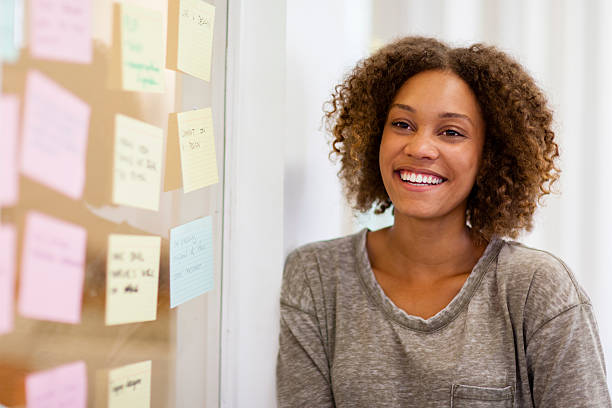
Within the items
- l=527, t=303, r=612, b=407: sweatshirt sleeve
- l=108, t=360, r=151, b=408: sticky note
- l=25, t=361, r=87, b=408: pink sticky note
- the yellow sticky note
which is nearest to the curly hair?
l=527, t=303, r=612, b=407: sweatshirt sleeve

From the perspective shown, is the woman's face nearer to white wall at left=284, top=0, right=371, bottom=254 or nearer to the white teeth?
the white teeth

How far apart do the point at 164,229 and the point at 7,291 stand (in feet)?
0.99

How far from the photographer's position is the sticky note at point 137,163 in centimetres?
80

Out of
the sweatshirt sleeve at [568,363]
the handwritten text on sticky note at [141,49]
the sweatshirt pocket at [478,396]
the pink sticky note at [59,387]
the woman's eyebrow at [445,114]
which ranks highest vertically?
the handwritten text on sticky note at [141,49]

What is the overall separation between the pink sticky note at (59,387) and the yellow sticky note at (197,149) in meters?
0.34

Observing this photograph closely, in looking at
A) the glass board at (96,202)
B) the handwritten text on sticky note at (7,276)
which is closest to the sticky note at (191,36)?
the glass board at (96,202)

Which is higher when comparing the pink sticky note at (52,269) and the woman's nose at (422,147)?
the woman's nose at (422,147)

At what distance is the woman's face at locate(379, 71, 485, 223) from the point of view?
124 centimetres

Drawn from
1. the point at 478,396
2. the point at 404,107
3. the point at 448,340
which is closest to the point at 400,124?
the point at 404,107

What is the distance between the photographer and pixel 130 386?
2.79 feet

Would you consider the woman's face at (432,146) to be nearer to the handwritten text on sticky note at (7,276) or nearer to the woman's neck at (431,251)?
the woman's neck at (431,251)

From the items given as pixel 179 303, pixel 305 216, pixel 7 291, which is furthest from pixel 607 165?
pixel 7 291

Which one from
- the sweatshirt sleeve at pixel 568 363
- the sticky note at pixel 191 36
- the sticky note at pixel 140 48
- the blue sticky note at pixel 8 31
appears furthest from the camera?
the sweatshirt sleeve at pixel 568 363

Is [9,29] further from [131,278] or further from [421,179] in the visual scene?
[421,179]
